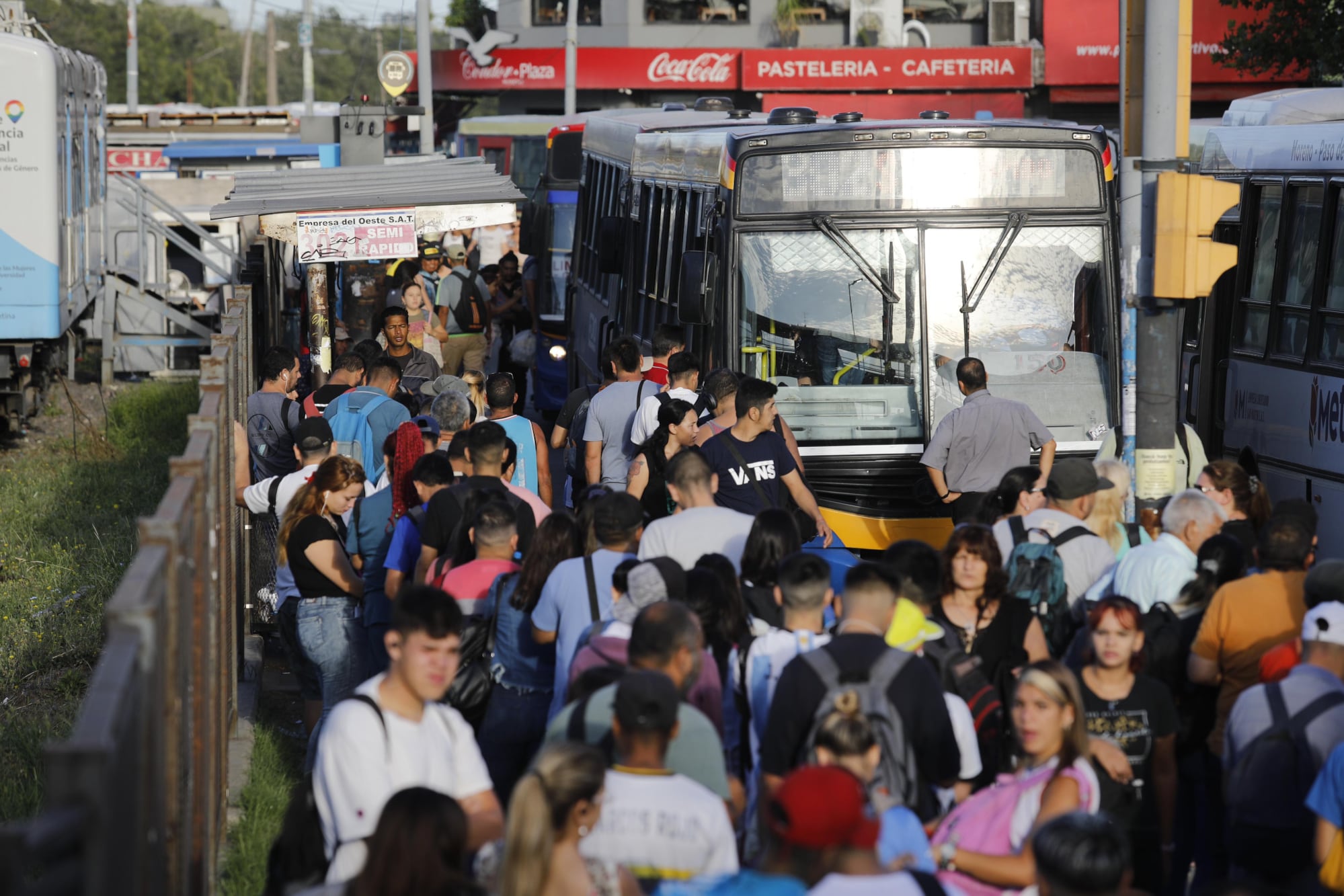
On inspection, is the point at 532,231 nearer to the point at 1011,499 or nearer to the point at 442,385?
the point at 442,385

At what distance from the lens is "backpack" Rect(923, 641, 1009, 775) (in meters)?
5.44

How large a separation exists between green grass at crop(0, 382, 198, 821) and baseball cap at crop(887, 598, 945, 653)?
13.9ft

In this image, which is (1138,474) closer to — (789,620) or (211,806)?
(789,620)

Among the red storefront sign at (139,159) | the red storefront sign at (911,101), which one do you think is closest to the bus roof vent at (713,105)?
the red storefront sign at (139,159)

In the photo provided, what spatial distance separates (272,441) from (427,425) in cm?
142

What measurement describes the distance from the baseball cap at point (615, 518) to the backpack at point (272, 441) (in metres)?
4.19

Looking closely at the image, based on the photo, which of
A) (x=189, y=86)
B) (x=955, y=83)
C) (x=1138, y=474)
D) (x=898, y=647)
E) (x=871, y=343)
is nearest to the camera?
(x=898, y=647)

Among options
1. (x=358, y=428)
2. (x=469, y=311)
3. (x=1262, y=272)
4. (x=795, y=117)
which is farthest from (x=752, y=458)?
(x=469, y=311)

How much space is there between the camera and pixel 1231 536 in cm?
623

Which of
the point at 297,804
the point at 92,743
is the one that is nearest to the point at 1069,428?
the point at 297,804

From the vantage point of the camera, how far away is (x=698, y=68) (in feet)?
145

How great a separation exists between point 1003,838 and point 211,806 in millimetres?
3018

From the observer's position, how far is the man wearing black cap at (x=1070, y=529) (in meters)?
6.52

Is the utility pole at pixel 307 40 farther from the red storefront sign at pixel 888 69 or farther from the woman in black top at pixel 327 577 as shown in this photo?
the woman in black top at pixel 327 577
